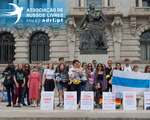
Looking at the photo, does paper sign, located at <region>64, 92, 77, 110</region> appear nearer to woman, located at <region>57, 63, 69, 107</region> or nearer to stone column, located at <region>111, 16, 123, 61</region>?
woman, located at <region>57, 63, 69, 107</region>

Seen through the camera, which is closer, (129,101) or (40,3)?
(129,101)

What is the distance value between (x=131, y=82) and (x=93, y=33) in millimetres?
6274

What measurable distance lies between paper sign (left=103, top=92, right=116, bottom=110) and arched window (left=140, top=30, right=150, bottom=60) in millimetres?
20300

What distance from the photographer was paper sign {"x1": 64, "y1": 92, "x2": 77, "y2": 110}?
10.1m

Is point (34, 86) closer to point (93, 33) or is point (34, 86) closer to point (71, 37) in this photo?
point (93, 33)

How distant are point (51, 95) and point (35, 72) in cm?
220

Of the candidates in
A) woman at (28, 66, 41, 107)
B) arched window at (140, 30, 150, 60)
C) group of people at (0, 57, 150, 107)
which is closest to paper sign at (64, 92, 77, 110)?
group of people at (0, 57, 150, 107)

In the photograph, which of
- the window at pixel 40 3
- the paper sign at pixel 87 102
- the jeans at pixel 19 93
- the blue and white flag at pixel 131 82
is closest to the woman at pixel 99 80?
the blue and white flag at pixel 131 82

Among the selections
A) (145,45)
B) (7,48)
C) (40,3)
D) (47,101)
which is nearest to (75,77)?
(47,101)

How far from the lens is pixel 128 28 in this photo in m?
28.5

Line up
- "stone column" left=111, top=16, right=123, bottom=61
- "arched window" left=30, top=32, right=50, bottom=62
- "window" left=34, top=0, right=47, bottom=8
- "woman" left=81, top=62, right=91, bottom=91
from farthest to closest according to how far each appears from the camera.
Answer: "window" left=34, top=0, right=47, bottom=8 → "arched window" left=30, top=32, right=50, bottom=62 → "stone column" left=111, top=16, right=123, bottom=61 → "woman" left=81, top=62, right=91, bottom=91

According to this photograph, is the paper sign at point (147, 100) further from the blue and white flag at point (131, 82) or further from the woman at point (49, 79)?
the woman at point (49, 79)

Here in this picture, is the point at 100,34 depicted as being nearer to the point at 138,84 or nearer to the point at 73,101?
the point at 138,84

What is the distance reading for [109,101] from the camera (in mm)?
10195
